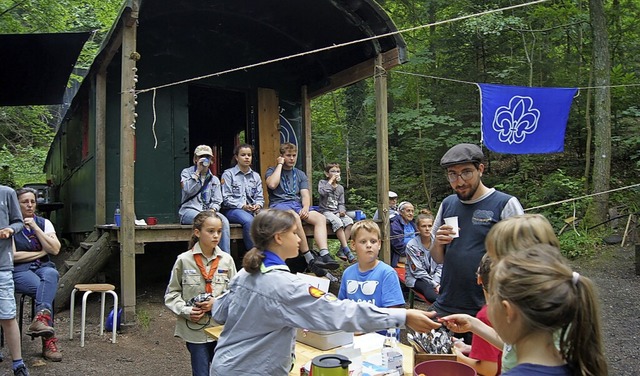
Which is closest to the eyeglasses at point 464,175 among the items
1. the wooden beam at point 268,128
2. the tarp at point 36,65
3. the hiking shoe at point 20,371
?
the hiking shoe at point 20,371

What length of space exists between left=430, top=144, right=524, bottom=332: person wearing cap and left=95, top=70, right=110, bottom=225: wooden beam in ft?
20.2

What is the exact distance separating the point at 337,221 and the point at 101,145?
12.6 ft

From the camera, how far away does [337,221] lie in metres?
7.29

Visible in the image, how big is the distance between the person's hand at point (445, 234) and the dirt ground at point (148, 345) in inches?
115

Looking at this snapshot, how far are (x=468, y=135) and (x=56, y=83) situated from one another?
992 cm

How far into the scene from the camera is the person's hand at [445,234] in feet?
10.3

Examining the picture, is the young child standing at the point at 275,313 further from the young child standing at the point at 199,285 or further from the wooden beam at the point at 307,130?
the wooden beam at the point at 307,130

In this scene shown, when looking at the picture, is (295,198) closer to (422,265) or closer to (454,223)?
(422,265)

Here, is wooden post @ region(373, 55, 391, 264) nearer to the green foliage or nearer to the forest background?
the green foliage

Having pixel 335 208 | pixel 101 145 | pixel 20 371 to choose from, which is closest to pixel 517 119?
pixel 335 208

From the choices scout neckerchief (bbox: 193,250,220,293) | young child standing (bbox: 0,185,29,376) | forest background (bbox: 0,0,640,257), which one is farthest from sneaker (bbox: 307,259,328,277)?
forest background (bbox: 0,0,640,257)

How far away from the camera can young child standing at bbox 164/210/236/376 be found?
332 cm

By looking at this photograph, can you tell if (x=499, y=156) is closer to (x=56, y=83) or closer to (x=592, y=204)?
(x=592, y=204)

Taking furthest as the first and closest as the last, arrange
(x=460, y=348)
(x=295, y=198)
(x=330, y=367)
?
(x=295, y=198) → (x=460, y=348) → (x=330, y=367)
